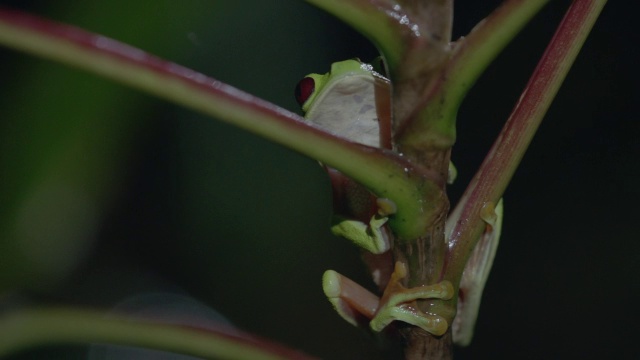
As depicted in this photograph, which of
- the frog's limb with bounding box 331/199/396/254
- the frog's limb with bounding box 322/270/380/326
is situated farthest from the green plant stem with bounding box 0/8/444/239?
the frog's limb with bounding box 322/270/380/326

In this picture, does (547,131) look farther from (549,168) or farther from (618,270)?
(618,270)

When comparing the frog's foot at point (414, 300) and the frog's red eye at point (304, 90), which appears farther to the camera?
the frog's red eye at point (304, 90)

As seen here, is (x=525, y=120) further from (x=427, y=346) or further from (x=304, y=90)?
(x=304, y=90)

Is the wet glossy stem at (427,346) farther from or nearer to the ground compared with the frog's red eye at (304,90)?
nearer to the ground

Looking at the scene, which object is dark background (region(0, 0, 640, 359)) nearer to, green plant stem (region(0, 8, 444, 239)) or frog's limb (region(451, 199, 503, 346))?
frog's limb (region(451, 199, 503, 346))

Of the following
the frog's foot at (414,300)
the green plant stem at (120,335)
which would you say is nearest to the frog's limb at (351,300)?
the frog's foot at (414,300)

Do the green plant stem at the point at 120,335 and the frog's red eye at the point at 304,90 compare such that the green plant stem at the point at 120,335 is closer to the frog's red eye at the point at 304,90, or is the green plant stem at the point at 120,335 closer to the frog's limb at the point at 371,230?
the frog's limb at the point at 371,230
